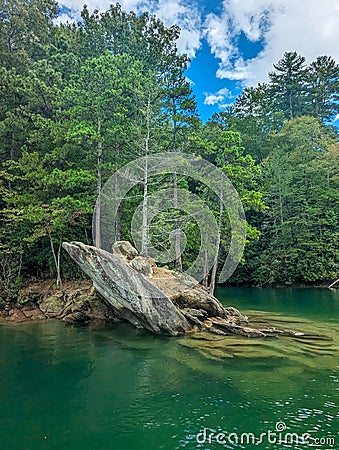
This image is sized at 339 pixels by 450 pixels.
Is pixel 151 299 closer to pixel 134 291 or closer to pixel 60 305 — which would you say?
pixel 134 291

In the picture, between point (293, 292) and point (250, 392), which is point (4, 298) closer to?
point (250, 392)

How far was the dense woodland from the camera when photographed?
18.1 metres

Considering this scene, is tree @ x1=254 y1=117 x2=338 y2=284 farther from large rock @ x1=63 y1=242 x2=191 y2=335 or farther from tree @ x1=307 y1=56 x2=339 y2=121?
large rock @ x1=63 y1=242 x2=191 y2=335

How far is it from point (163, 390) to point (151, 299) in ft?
16.0

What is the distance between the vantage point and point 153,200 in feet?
57.4

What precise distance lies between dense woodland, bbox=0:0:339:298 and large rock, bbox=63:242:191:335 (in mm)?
4327

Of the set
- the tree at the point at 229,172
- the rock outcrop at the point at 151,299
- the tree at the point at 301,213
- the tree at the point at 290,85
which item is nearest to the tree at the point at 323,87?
the tree at the point at 290,85

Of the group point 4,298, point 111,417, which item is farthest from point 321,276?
point 111,417

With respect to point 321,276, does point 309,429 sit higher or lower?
lower

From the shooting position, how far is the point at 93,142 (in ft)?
63.8

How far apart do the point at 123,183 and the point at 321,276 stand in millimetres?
18224

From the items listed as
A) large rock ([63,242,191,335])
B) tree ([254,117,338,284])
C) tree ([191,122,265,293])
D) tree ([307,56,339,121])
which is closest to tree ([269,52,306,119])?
tree ([307,56,339,121])

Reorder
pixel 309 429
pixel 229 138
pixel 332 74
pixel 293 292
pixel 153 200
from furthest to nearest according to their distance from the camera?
1. pixel 332 74
2. pixel 293 292
3. pixel 229 138
4. pixel 153 200
5. pixel 309 429

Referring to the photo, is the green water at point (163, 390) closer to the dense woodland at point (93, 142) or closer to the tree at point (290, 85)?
the dense woodland at point (93, 142)
